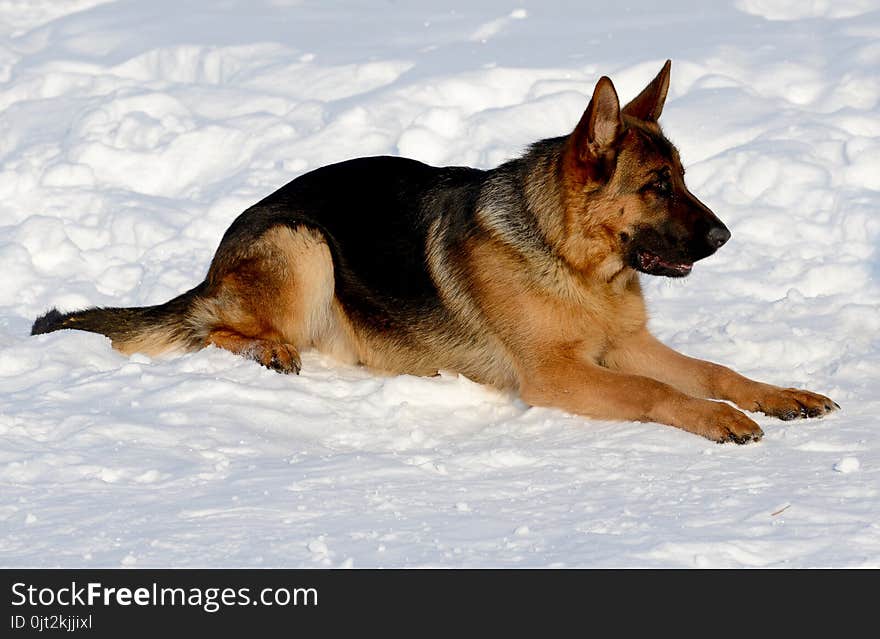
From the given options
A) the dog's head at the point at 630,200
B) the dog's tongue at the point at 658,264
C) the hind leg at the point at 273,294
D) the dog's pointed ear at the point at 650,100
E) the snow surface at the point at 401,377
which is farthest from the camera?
the hind leg at the point at 273,294

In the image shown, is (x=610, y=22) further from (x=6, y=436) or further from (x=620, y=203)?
(x=6, y=436)

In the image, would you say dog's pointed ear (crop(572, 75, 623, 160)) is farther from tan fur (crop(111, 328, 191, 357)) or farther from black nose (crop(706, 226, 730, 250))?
tan fur (crop(111, 328, 191, 357))

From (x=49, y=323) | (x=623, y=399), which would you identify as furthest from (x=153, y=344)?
(x=623, y=399)

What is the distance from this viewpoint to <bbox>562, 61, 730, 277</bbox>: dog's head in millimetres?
6027

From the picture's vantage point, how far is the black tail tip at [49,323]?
6960 mm

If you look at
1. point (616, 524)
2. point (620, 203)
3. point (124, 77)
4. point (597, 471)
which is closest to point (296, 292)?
point (620, 203)

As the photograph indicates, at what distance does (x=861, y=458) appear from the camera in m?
5.24

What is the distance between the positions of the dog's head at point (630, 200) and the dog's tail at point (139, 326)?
235 cm

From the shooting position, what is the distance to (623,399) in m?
6.01

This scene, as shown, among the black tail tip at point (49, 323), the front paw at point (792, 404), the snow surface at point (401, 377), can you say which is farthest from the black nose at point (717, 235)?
the black tail tip at point (49, 323)

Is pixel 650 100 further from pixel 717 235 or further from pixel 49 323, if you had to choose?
pixel 49 323

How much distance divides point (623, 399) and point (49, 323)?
335 centimetres

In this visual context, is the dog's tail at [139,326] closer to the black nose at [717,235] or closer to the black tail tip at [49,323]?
the black tail tip at [49,323]

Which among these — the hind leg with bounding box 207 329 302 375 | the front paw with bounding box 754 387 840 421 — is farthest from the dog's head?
the hind leg with bounding box 207 329 302 375
